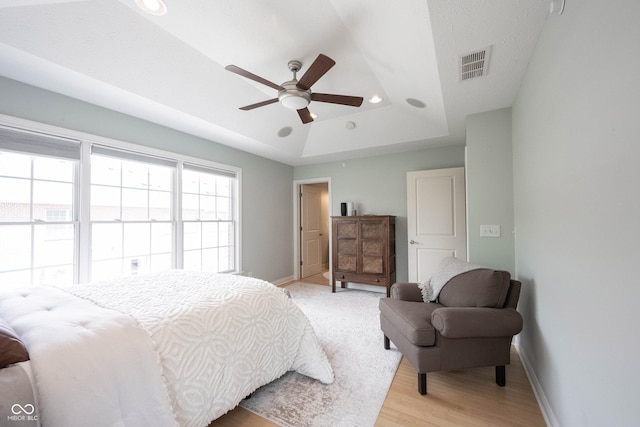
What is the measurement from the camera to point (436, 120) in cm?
316

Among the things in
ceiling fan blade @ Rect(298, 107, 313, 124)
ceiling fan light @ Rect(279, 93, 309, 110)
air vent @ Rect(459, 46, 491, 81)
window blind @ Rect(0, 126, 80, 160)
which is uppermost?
air vent @ Rect(459, 46, 491, 81)

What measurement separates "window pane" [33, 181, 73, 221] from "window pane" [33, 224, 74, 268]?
0.40 feet

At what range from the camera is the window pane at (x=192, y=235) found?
11.4 ft

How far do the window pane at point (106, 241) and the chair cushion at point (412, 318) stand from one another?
297 centimetres

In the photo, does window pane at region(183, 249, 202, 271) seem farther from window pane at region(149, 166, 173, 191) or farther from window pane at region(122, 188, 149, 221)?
window pane at region(149, 166, 173, 191)

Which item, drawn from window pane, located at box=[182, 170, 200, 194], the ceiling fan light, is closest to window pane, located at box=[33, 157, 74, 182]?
window pane, located at box=[182, 170, 200, 194]

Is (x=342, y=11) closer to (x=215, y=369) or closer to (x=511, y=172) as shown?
(x=511, y=172)

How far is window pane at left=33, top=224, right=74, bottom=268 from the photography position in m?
2.25

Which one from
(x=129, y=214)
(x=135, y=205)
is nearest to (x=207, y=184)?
(x=135, y=205)

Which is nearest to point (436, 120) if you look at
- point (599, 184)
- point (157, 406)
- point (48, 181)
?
point (599, 184)

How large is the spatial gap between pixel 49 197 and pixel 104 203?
415 millimetres

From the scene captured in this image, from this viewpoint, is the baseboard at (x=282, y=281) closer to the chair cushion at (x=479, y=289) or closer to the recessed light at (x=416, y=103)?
the chair cushion at (x=479, y=289)

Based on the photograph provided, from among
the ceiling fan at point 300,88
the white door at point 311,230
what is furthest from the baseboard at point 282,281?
the ceiling fan at point 300,88

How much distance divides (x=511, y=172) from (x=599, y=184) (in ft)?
5.81
